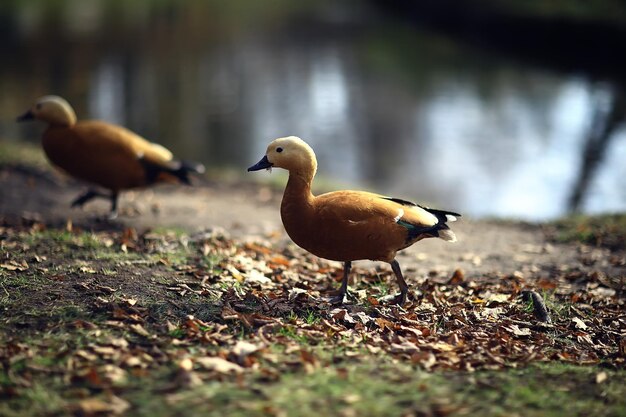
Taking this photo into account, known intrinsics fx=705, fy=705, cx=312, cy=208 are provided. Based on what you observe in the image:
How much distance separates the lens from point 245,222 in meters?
9.53

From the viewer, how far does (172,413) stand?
147 inches

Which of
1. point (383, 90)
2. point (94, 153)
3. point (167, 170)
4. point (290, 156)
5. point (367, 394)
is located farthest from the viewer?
point (383, 90)

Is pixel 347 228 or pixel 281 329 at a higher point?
pixel 347 228

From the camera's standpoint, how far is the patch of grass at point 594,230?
885 cm

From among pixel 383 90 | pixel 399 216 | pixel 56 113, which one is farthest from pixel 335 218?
pixel 383 90

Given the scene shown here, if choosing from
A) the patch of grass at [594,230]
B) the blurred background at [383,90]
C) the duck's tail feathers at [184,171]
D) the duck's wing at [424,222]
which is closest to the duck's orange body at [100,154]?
the duck's tail feathers at [184,171]

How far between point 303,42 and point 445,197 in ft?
57.2

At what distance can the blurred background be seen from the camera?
15828mm

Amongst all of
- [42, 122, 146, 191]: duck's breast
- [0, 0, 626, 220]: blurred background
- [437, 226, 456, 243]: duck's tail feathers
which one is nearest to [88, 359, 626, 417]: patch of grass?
[437, 226, 456, 243]: duck's tail feathers

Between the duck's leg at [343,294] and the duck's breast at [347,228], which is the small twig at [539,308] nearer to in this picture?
the duck's breast at [347,228]

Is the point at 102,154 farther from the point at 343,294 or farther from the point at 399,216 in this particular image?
the point at 399,216

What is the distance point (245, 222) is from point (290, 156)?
13.6 ft

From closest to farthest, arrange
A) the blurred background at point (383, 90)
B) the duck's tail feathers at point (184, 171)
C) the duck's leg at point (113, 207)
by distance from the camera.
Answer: the duck's tail feathers at point (184, 171) < the duck's leg at point (113, 207) < the blurred background at point (383, 90)

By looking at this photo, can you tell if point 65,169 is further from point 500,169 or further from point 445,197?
point 500,169
